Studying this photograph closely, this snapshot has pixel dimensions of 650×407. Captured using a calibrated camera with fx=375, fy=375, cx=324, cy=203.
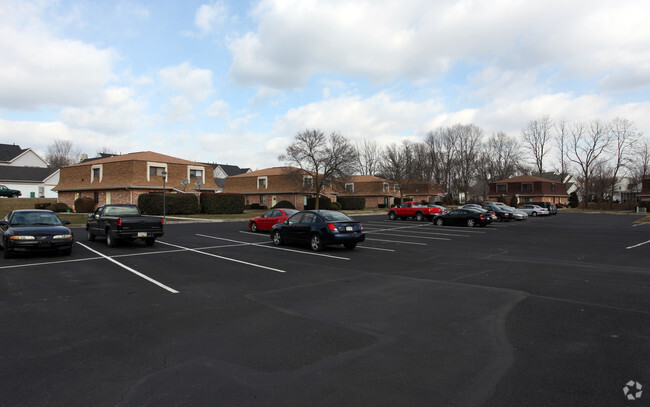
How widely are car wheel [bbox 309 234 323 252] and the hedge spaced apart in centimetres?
2703

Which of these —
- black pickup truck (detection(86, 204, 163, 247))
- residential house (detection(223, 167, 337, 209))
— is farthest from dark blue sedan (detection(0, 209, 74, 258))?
residential house (detection(223, 167, 337, 209))

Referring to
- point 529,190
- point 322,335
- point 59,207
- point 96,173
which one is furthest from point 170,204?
point 529,190

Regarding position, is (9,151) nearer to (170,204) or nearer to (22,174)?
(22,174)

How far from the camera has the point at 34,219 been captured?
12.5 m

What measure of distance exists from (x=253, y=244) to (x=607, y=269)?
11819 mm

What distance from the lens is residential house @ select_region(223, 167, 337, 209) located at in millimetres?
49750

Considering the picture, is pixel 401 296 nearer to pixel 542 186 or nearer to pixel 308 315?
pixel 308 315

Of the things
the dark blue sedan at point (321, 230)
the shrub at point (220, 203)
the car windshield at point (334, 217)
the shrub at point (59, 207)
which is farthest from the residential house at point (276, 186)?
the car windshield at point (334, 217)

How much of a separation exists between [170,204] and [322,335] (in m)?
35.4

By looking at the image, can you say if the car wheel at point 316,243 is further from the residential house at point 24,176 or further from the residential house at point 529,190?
the residential house at point 529,190

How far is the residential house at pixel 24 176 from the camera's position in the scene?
5750 cm

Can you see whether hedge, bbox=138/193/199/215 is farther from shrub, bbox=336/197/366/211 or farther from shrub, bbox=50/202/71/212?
shrub, bbox=336/197/366/211

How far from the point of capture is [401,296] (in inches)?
276

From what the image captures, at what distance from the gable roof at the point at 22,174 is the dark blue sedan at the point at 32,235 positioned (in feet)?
189
